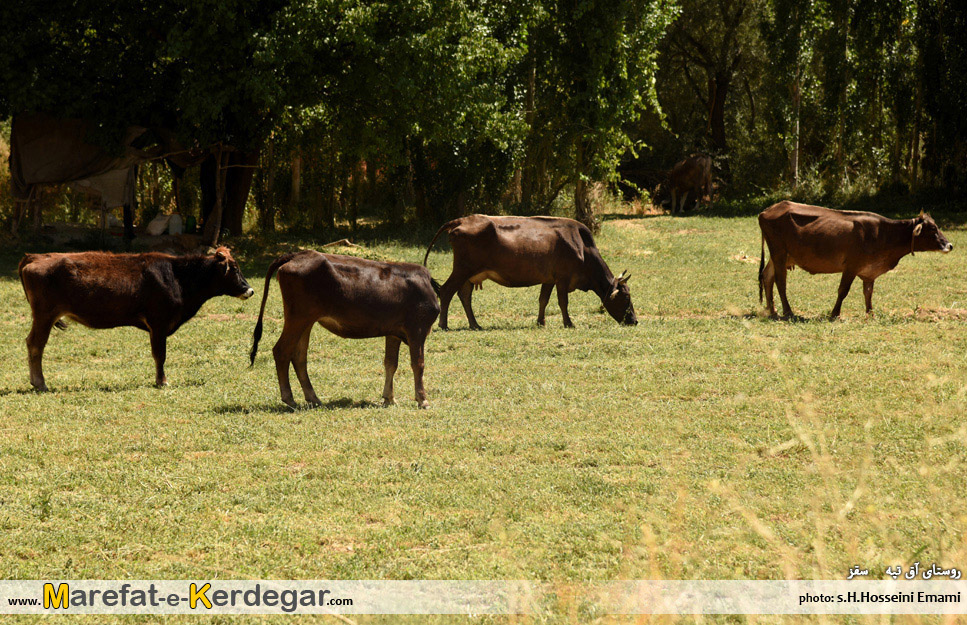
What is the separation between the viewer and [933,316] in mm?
15922

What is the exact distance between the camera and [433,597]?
18.4 ft

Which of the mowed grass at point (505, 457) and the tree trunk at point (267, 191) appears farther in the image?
the tree trunk at point (267, 191)

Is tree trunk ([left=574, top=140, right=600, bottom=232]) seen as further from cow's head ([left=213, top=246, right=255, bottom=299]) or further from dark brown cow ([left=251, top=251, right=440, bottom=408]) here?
dark brown cow ([left=251, top=251, right=440, bottom=408])

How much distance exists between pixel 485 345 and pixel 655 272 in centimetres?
939

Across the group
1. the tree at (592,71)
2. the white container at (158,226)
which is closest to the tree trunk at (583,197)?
the tree at (592,71)

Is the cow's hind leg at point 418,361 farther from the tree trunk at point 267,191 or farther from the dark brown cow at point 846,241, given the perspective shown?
the tree trunk at point 267,191

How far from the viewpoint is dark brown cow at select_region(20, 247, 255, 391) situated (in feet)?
36.8

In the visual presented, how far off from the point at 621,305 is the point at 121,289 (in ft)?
26.3

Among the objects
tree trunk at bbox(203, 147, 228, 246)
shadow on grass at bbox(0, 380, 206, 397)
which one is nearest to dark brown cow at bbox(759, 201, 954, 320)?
shadow on grass at bbox(0, 380, 206, 397)

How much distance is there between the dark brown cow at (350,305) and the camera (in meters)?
9.84

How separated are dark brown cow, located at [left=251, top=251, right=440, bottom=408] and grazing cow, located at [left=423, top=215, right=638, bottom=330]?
551 cm

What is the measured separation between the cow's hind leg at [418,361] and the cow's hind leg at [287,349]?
1.06 metres

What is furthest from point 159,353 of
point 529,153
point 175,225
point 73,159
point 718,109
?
point 718,109

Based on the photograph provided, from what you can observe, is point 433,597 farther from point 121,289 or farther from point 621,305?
point 621,305
